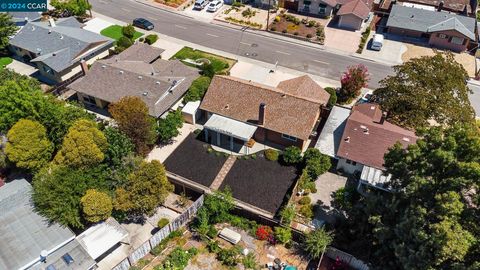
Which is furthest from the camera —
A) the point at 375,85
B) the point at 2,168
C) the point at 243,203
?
the point at 375,85

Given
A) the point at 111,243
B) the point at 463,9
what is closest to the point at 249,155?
the point at 111,243

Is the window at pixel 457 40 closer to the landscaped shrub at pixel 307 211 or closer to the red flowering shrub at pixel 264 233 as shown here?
the landscaped shrub at pixel 307 211


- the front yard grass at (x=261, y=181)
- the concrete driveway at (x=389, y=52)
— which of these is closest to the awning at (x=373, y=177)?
the front yard grass at (x=261, y=181)

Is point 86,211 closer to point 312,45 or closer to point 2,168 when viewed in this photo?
point 2,168

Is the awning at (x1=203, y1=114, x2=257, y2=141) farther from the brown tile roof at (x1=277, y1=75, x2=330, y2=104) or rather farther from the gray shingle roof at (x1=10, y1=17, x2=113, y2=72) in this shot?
the gray shingle roof at (x1=10, y1=17, x2=113, y2=72)

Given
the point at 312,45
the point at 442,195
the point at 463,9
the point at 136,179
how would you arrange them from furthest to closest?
the point at 463,9, the point at 312,45, the point at 136,179, the point at 442,195

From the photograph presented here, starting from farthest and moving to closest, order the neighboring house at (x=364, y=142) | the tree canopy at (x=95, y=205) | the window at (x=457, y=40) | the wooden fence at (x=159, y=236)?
the window at (x=457, y=40) → the neighboring house at (x=364, y=142) → the tree canopy at (x=95, y=205) → the wooden fence at (x=159, y=236)

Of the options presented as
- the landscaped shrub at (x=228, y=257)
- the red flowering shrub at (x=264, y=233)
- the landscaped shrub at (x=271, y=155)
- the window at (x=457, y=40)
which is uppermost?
the window at (x=457, y=40)
